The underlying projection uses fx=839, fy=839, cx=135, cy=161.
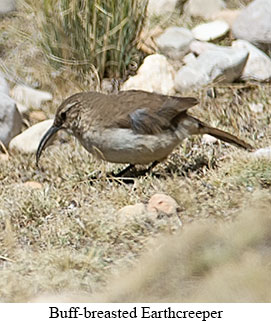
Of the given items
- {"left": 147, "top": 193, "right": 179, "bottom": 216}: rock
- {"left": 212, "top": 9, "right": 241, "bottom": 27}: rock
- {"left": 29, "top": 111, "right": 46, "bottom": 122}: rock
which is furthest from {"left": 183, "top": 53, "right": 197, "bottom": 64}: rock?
{"left": 147, "top": 193, "right": 179, "bottom": 216}: rock

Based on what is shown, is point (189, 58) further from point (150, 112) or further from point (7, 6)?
point (7, 6)

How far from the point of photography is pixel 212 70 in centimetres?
741

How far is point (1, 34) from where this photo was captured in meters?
8.72

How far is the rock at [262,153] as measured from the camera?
19.3 feet

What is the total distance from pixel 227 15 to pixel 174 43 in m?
0.98

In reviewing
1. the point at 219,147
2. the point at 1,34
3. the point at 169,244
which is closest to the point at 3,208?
the point at 169,244

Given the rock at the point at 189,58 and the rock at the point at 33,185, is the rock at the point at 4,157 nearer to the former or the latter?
the rock at the point at 33,185

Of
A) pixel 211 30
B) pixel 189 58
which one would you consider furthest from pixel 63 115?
pixel 211 30

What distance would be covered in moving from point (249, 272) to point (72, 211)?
4.62ft

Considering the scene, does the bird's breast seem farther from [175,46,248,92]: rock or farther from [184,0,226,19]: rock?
[184,0,226,19]: rock

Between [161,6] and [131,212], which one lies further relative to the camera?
[161,6]

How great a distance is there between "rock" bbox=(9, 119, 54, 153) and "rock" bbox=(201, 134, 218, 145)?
1325 mm

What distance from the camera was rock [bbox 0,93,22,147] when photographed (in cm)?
701

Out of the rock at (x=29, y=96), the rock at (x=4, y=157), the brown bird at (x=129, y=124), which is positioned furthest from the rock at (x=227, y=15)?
the rock at (x=4, y=157)
